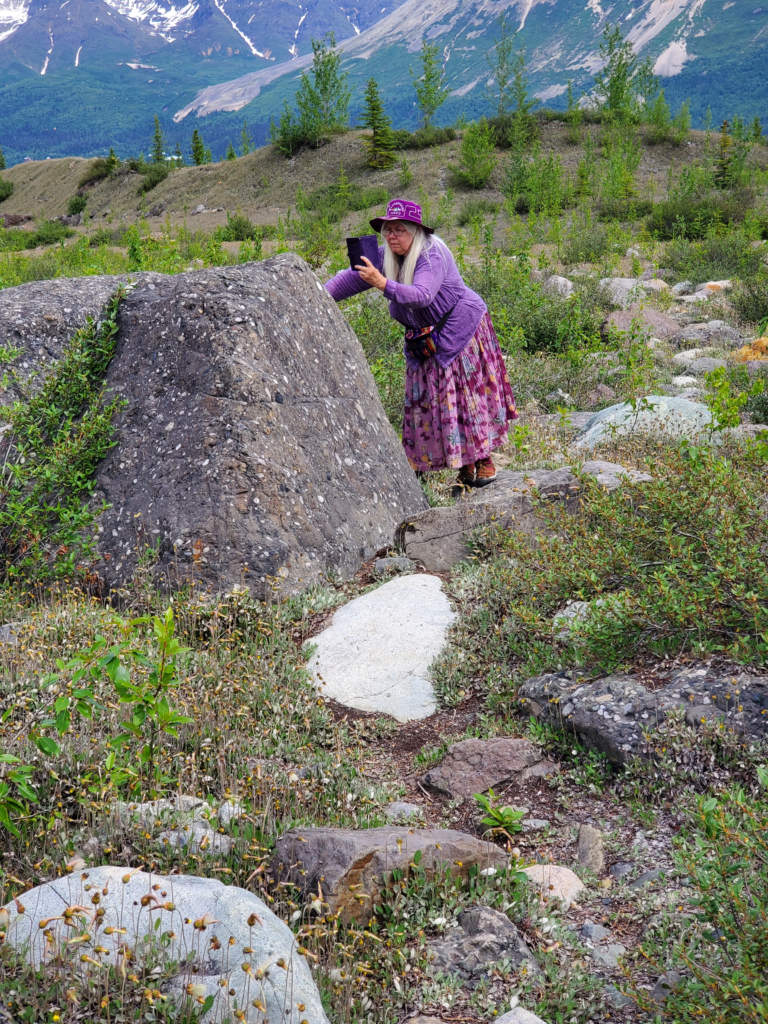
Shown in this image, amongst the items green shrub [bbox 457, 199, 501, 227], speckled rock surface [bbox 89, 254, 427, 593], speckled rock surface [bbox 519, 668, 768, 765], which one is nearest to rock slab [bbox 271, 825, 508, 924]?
speckled rock surface [bbox 519, 668, 768, 765]

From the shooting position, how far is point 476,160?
32500mm

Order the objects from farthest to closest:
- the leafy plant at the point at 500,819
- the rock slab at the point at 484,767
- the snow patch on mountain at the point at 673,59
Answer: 1. the snow patch on mountain at the point at 673,59
2. the rock slab at the point at 484,767
3. the leafy plant at the point at 500,819

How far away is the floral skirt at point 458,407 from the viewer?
5.84 m

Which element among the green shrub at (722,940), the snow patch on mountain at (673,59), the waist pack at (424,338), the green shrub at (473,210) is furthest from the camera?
the snow patch on mountain at (673,59)

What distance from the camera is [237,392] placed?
4.73m

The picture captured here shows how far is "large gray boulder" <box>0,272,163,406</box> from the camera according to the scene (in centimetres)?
511

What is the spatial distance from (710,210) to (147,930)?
69.9 feet

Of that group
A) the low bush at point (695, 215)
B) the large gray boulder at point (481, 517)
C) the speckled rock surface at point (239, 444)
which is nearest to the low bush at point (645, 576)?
the large gray boulder at point (481, 517)

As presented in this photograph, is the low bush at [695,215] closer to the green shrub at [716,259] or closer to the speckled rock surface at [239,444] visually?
the green shrub at [716,259]

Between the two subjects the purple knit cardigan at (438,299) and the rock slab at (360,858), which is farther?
the purple knit cardigan at (438,299)

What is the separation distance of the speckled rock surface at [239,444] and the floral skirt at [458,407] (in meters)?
0.60

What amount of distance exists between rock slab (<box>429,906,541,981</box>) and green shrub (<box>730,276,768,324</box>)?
11143 mm

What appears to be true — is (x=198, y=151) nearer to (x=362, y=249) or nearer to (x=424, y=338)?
(x=362, y=249)

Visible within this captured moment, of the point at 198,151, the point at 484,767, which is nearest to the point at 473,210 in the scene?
the point at 484,767
